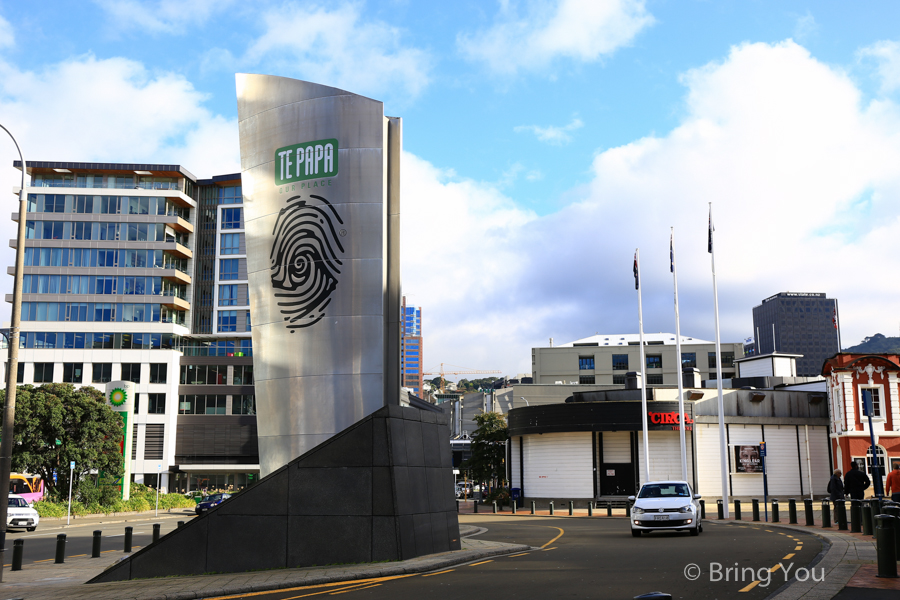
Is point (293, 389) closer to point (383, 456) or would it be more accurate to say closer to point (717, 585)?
point (383, 456)

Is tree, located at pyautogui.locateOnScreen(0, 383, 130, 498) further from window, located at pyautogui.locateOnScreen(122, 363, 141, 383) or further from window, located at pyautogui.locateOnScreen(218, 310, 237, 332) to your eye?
window, located at pyautogui.locateOnScreen(218, 310, 237, 332)

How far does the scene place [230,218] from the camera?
86875 millimetres

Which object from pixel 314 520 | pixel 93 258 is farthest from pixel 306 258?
pixel 93 258

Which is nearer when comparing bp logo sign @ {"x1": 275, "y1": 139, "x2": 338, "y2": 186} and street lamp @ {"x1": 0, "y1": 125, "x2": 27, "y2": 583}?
street lamp @ {"x1": 0, "y1": 125, "x2": 27, "y2": 583}

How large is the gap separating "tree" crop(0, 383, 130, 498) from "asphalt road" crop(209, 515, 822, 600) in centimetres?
4212

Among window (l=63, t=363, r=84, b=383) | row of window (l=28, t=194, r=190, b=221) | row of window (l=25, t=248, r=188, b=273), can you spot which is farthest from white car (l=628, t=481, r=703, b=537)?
row of window (l=28, t=194, r=190, b=221)

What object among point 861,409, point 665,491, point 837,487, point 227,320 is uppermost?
point 227,320

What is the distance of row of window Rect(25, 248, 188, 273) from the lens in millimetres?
77438

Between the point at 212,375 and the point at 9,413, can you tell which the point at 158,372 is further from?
the point at 9,413

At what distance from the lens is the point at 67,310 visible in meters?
77.3

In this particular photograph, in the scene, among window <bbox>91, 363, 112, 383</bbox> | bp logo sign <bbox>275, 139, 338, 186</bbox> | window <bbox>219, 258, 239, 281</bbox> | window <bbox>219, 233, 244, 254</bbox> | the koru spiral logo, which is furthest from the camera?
window <bbox>219, 233, 244, 254</bbox>

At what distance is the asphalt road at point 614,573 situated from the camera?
38.0 feet

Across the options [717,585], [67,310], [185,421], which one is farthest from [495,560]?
[67,310]

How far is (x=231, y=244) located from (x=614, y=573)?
78.9 metres
